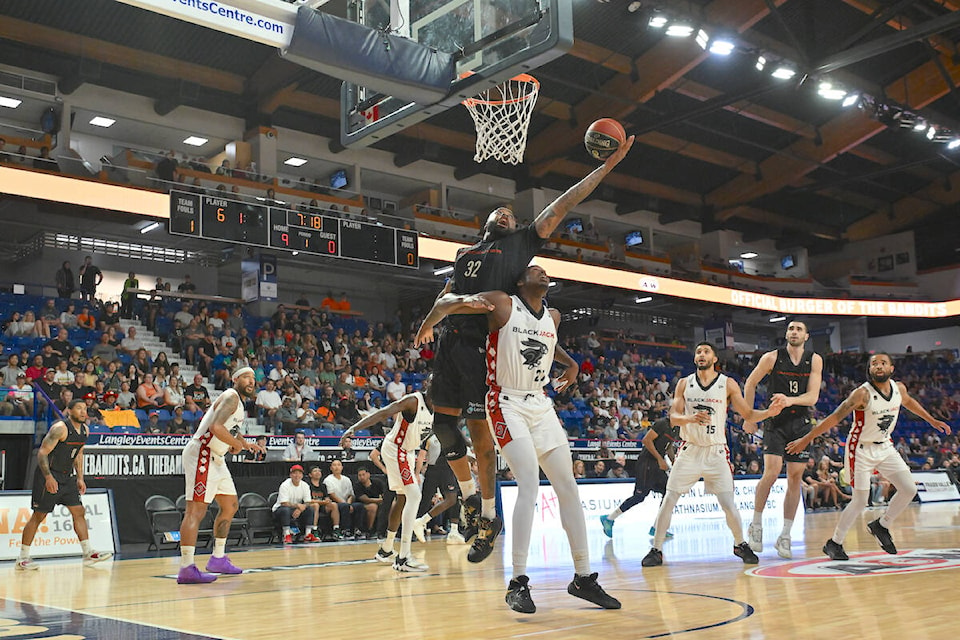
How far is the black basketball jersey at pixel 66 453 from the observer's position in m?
10.2

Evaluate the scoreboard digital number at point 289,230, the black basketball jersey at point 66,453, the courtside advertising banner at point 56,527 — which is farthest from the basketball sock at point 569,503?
the scoreboard digital number at point 289,230

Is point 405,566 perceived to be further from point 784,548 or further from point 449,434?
point 784,548

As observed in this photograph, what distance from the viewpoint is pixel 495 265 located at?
613cm

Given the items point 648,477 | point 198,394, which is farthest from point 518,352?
point 198,394

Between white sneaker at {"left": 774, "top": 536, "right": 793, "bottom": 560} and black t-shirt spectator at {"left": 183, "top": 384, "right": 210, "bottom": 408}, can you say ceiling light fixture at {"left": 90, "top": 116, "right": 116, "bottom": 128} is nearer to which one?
black t-shirt spectator at {"left": 183, "top": 384, "right": 210, "bottom": 408}

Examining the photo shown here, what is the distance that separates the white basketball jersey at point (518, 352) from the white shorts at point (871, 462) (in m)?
4.38

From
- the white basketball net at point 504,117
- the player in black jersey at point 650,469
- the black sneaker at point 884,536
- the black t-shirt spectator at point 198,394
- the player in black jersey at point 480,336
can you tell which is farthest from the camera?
the black t-shirt spectator at point 198,394

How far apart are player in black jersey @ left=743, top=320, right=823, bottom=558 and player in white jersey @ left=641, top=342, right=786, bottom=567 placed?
445 millimetres

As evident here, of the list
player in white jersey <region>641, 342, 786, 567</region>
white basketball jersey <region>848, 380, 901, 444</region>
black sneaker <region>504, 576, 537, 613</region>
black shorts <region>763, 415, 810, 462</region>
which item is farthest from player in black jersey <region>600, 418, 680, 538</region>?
black sneaker <region>504, 576, 537, 613</region>

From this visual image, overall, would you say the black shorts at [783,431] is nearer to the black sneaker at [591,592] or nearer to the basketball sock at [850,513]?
the basketball sock at [850,513]

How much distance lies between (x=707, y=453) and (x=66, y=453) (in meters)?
7.19

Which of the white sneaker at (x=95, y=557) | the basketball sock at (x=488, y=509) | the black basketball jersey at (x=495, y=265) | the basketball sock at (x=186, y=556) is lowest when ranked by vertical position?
the white sneaker at (x=95, y=557)

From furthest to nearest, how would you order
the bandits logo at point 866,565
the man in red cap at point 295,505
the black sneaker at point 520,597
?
1. the man in red cap at point 295,505
2. the bandits logo at point 866,565
3. the black sneaker at point 520,597

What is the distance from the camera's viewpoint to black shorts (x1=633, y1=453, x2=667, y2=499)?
513 inches
